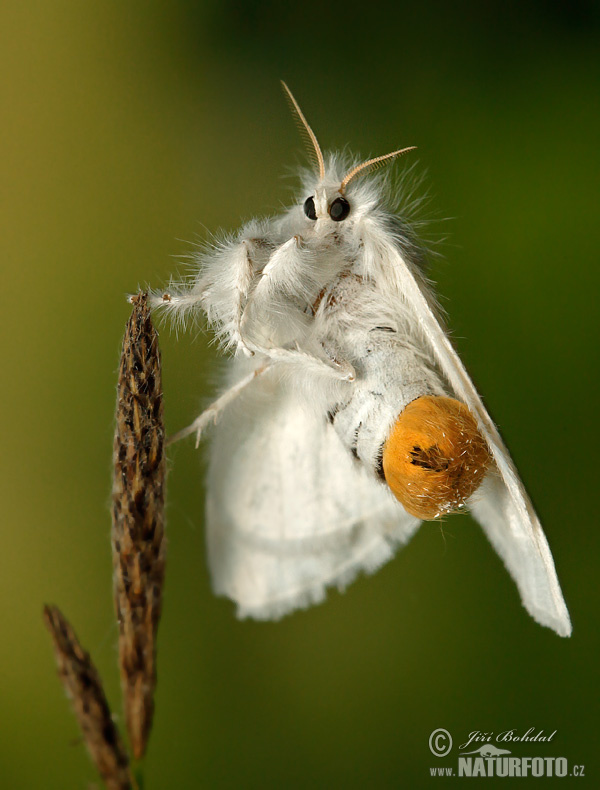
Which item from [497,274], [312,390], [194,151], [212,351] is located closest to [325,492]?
[312,390]

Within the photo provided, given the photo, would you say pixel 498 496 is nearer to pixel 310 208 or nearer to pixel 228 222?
pixel 310 208

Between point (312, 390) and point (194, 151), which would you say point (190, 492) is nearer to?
point (312, 390)

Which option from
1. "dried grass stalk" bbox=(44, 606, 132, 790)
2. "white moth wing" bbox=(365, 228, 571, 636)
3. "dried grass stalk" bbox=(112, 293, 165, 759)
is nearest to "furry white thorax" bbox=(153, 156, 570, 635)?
"white moth wing" bbox=(365, 228, 571, 636)

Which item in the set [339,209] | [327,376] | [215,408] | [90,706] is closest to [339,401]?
[327,376]

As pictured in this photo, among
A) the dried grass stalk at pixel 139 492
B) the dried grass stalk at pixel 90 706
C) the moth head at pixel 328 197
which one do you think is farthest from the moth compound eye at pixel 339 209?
the dried grass stalk at pixel 90 706

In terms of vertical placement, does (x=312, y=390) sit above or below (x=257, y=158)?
below

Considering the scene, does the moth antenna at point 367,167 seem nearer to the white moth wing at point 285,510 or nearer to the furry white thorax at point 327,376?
the furry white thorax at point 327,376

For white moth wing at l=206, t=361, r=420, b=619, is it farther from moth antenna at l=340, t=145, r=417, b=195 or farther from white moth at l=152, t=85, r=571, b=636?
moth antenna at l=340, t=145, r=417, b=195
